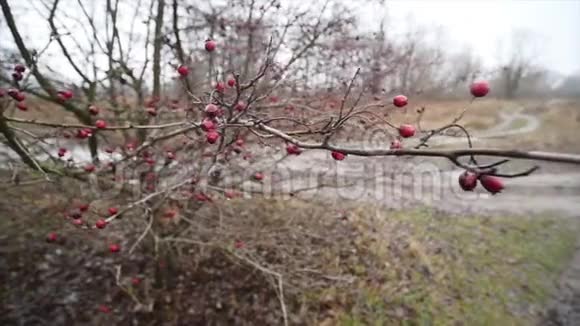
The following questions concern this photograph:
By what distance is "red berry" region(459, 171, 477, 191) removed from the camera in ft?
2.07

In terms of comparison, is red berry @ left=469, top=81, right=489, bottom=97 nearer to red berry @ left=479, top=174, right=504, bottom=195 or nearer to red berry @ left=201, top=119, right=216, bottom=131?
red berry @ left=479, top=174, right=504, bottom=195

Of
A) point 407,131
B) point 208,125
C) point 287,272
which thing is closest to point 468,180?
point 407,131

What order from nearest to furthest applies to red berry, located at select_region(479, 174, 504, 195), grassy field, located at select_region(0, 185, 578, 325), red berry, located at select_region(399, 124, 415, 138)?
red berry, located at select_region(479, 174, 504, 195) → red berry, located at select_region(399, 124, 415, 138) → grassy field, located at select_region(0, 185, 578, 325)

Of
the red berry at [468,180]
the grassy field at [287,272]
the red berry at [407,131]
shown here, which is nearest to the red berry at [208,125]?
the red berry at [407,131]

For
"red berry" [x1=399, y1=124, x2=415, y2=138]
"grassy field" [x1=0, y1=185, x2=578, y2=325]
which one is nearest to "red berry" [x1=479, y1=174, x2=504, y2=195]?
"red berry" [x1=399, y1=124, x2=415, y2=138]

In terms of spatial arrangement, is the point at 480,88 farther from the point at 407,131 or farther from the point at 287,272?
the point at 287,272

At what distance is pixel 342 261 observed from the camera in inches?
160

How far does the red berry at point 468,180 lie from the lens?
0.63 meters

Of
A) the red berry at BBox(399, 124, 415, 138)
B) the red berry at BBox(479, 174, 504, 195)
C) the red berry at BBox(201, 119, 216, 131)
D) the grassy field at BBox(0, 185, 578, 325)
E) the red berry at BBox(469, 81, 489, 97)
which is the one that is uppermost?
the red berry at BBox(469, 81, 489, 97)

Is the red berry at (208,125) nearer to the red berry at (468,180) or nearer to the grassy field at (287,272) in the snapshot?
the red berry at (468,180)

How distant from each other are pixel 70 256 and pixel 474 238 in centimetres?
547

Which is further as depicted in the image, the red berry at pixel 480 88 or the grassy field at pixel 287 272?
the grassy field at pixel 287 272

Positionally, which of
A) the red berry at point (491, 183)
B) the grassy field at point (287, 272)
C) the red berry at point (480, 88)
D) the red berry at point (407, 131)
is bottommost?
the grassy field at point (287, 272)

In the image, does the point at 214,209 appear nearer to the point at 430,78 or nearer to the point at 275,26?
the point at 275,26
